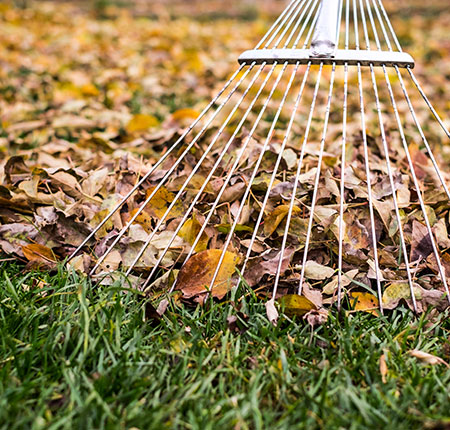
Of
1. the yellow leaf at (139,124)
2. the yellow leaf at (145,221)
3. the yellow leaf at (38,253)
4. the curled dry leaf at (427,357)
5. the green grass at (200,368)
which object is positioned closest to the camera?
the green grass at (200,368)

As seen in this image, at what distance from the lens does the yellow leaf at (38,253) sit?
183 centimetres

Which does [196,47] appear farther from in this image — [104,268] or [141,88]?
[104,268]

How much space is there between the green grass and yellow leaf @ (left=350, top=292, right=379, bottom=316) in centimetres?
3

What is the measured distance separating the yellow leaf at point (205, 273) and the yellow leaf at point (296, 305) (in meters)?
0.19

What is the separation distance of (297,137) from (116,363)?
201 centimetres

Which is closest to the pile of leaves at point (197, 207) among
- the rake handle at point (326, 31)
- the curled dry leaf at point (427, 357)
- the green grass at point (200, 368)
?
the green grass at point (200, 368)

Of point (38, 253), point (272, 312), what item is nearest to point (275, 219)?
point (272, 312)

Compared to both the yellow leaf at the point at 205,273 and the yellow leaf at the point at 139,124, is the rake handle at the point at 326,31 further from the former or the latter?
the yellow leaf at the point at 139,124

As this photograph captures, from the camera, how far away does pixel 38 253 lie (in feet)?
6.05

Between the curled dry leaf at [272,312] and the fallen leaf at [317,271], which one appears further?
the fallen leaf at [317,271]

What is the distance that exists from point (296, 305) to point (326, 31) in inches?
35.5

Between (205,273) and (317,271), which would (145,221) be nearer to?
(205,273)

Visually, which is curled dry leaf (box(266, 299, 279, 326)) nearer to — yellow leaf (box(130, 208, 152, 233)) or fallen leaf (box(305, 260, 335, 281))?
fallen leaf (box(305, 260, 335, 281))

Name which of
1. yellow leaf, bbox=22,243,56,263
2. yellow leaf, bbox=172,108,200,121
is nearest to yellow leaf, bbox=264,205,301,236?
yellow leaf, bbox=22,243,56,263
